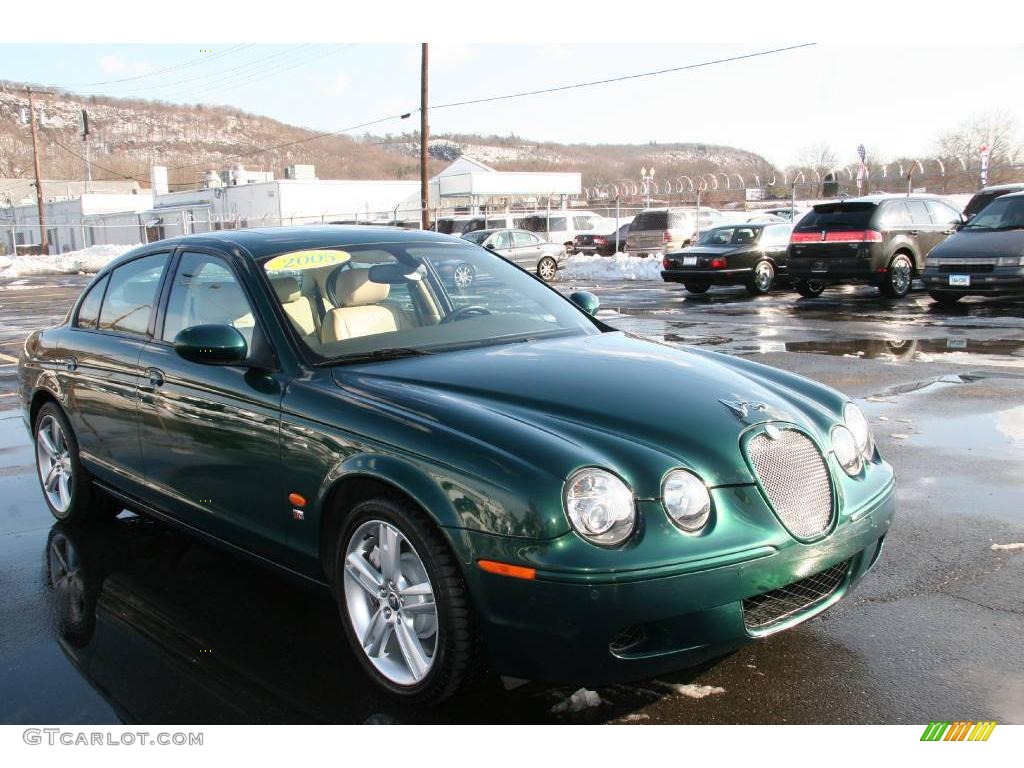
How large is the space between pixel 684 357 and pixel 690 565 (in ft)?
4.75

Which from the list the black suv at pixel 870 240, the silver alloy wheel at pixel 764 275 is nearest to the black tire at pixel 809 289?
the black suv at pixel 870 240

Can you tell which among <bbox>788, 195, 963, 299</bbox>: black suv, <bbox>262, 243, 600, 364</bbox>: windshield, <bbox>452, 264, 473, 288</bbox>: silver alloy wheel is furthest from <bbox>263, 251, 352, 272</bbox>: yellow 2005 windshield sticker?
<bbox>788, 195, 963, 299</bbox>: black suv

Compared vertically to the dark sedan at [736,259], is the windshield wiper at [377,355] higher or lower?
higher

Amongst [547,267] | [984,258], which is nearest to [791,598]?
[984,258]

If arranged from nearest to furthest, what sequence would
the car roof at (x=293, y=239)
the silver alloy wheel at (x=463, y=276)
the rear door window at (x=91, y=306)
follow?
1. the car roof at (x=293, y=239)
2. the silver alloy wheel at (x=463, y=276)
3. the rear door window at (x=91, y=306)

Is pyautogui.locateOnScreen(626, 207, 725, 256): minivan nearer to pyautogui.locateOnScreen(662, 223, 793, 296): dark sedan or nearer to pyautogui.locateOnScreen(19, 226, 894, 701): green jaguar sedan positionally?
pyautogui.locateOnScreen(662, 223, 793, 296): dark sedan

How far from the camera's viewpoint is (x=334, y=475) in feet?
10.9

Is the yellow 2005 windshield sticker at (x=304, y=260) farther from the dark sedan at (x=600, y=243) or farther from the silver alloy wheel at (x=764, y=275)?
the dark sedan at (x=600, y=243)

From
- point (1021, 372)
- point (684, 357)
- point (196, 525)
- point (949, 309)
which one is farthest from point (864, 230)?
point (196, 525)

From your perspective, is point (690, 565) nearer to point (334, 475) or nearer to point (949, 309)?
point (334, 475)

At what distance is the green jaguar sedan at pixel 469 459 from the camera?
111 inches

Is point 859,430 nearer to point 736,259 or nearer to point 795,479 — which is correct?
point 795,479

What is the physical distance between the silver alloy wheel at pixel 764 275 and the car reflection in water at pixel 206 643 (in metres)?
15.5

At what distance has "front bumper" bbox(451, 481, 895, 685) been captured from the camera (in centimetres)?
273
